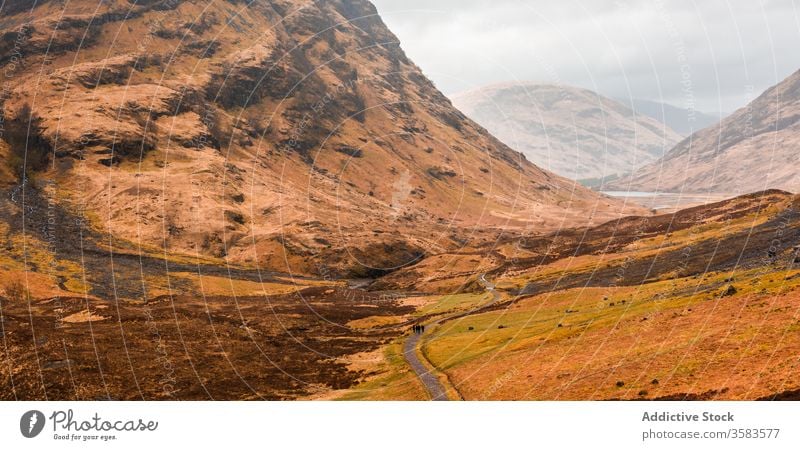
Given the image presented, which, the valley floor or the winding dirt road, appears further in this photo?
the winding dirt road

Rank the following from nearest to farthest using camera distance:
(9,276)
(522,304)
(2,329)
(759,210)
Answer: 1. (2,329)
2. (522,304)
3. (9,276)
4. (759,210)

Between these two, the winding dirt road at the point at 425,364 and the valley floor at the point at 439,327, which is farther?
the winding dirt road at the point at 425,364

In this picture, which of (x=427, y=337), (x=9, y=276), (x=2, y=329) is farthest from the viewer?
(x=9, y=276)

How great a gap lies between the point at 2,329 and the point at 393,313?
2979 inches

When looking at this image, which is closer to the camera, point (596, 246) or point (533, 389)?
point (533, 389)

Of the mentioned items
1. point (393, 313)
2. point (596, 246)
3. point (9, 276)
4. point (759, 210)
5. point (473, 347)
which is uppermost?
point (759, 210)

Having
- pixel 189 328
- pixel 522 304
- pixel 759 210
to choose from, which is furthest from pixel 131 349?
pixel 759 210

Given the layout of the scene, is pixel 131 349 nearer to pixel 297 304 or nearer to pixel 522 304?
pixel 297 304

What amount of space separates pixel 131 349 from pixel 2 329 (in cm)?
1881

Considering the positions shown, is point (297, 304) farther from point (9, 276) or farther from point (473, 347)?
point (473, 347)

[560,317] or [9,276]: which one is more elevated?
[560,317]

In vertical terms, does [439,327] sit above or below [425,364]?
below

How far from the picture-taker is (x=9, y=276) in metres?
133

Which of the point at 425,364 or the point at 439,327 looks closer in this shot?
the point at 425,364
